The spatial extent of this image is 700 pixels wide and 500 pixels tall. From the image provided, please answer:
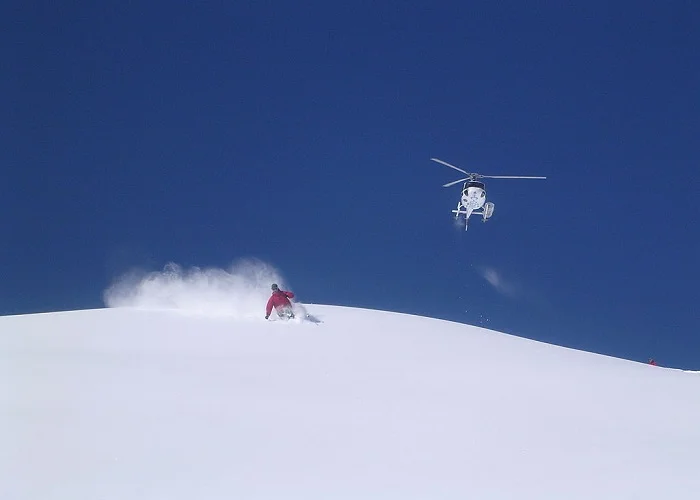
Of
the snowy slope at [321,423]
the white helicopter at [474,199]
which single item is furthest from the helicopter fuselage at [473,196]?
the snowy slope at [321,423]

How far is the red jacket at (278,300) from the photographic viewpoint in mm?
13234

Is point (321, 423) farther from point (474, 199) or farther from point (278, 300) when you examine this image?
point (474, 199)

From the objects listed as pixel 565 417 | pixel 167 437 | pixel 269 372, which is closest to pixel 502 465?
pixel 565 417

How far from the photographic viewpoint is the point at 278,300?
13305mm

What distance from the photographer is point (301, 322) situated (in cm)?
1306

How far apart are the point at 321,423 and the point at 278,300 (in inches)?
309

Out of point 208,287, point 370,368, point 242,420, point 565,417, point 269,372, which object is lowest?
point 242,420

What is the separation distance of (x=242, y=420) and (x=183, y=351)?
3.90 metres

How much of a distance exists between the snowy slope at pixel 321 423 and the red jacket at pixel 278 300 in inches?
112

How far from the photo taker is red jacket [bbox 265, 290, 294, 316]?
43.4 feet

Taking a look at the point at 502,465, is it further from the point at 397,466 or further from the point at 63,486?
the point at 63,486

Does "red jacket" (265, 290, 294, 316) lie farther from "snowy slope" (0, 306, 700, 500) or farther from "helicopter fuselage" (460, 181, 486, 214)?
"helicopter fuselage" (460, 181, 486, 214)

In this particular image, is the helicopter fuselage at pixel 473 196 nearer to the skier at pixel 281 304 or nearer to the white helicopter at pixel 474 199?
the white helicopter at pixel 474 199

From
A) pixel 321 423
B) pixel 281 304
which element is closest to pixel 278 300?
pixel 281 304
